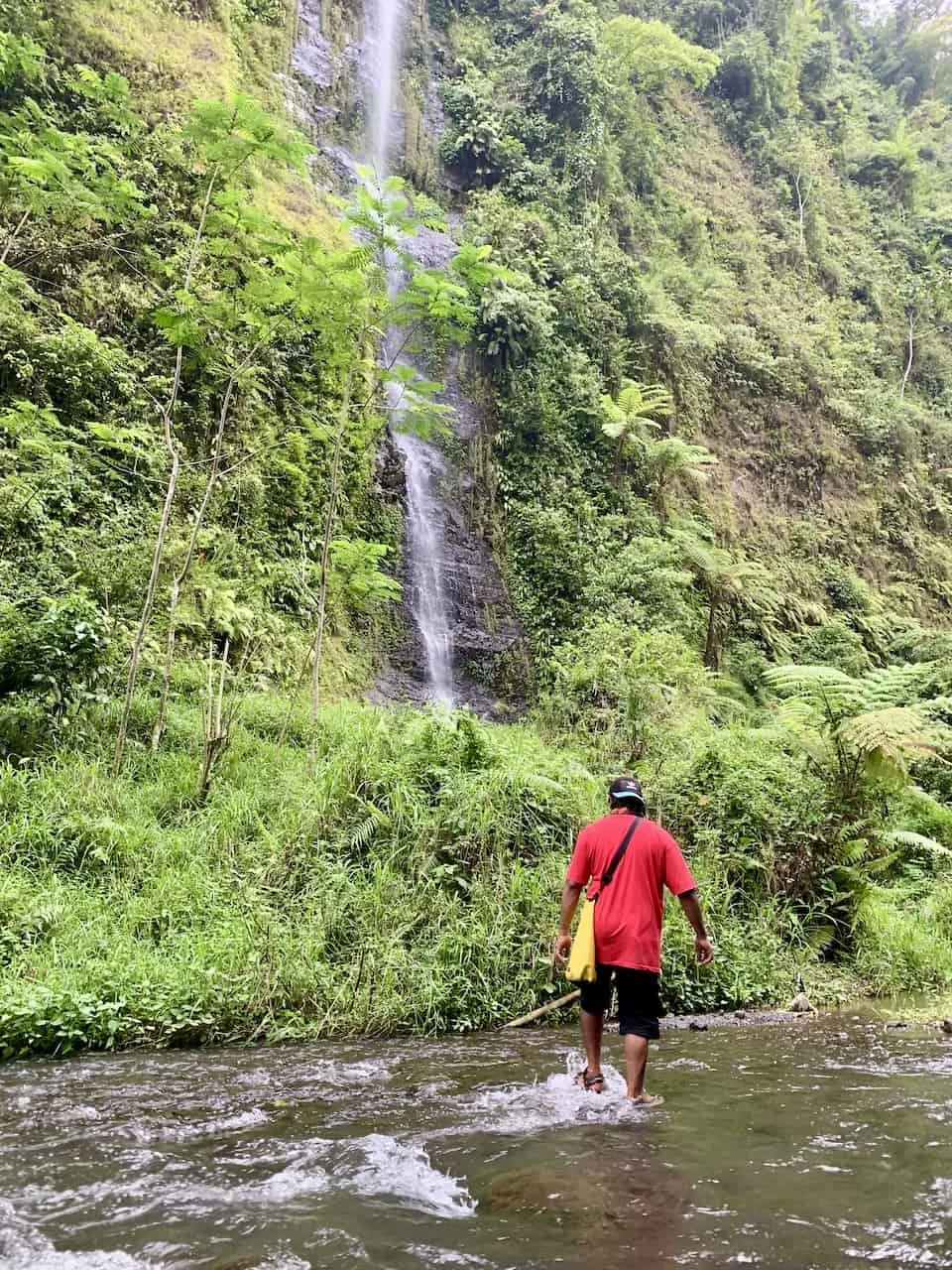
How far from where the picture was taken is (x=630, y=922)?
14.9 ft

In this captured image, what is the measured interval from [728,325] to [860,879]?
19.3m

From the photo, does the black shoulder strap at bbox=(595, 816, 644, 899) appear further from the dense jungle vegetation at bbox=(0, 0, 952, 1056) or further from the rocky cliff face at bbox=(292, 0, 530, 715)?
the rocky cliff face at bbox=(292, 0, 530, 715)

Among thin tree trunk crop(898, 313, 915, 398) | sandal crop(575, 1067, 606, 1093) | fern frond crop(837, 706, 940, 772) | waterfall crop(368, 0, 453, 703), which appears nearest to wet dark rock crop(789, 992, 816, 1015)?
fern frond crop(837, 706, 940, 772)

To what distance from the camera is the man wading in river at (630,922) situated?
4473 millimetres

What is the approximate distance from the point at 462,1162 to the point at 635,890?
159 cm

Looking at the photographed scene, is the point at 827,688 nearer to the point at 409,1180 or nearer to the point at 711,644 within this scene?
the point at 409,1180

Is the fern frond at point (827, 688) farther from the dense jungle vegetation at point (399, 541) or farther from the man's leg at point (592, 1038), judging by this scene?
the man's leg at point (592, 1038)

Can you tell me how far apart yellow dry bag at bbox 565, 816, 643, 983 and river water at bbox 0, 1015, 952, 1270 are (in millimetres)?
569

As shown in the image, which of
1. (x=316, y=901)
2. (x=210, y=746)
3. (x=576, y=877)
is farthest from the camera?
(x=210, y=746)

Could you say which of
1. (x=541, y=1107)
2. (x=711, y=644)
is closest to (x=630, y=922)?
(x=541, y=1107)

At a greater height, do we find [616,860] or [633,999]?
[616,860]

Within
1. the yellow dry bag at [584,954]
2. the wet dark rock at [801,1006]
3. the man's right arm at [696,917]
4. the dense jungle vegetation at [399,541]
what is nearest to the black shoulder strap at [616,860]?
the yellow dry bag at [584,954]

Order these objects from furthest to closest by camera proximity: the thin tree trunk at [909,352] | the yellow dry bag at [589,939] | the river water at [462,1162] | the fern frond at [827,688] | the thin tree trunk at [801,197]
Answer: the thin tree trunk at [801,197] < the thin tree trunk at [909,352] < the fern frond at [827,688] < the yellow dry bag at [589,939] < the river water at [462,1162]

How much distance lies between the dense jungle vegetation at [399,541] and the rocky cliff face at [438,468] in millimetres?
319
